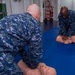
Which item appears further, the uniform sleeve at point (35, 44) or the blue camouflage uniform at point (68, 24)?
the blue camouflage uniform at point (68, 24)

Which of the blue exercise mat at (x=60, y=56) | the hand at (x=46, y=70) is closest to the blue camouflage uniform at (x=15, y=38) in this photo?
the hand at (x=46, y=70)

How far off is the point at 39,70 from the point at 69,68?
2.25 ft

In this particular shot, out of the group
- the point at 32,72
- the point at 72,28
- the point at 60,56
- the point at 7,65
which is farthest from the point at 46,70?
the point at 72,28

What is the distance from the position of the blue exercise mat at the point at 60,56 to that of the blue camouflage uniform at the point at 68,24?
33 centimetres

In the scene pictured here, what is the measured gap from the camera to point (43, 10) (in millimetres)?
8156

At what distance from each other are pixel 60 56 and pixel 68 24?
1125 millimetres

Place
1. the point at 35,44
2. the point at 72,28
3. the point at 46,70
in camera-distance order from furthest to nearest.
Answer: the point at 72,28
the point at 46,70
the point at 35,44

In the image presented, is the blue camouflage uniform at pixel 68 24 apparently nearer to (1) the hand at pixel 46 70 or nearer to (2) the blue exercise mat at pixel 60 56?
(2) the blue exercise mat at pixel 60 56

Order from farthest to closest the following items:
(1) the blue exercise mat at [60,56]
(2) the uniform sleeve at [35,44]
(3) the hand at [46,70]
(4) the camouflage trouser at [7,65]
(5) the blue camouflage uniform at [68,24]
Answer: (5) the blue camouflage uniform at [68,24], (1) the blue exercise mat at [60,56], (3) the hand at [46,70], (2) the uniform sleeve at [35,44], (4) the camouflage trouser at [7,65]

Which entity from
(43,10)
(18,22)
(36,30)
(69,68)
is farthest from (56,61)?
(43,10)

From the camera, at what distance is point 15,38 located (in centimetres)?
170

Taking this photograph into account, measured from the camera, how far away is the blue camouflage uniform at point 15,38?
1664 mm

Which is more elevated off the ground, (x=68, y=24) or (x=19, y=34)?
(x=19, y=34)

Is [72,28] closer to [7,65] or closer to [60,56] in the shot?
[60,56]
